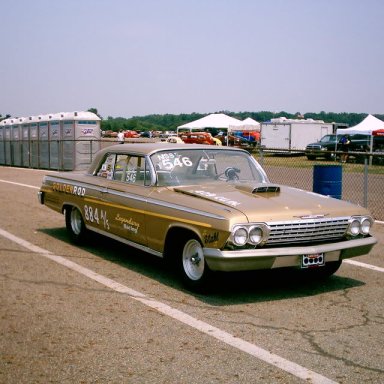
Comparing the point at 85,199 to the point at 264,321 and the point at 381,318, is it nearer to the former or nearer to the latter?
the point at 264,321

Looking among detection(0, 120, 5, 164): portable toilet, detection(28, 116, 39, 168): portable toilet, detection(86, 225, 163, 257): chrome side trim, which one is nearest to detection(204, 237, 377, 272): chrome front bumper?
detection(86, 225, 163, 257): chrome side trim

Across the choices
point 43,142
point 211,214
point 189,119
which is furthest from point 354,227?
point 189,119

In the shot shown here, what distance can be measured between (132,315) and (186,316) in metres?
0.47

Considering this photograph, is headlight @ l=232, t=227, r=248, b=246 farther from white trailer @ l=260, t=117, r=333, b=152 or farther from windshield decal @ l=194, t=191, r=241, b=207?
white trailer @ l=260, t=117, r=333, b=152

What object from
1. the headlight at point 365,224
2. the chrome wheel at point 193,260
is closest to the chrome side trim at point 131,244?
the chrome wheel at point 193,260

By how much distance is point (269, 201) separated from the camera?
18.6 ft

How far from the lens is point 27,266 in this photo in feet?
22.1

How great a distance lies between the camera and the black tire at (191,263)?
18.1ft

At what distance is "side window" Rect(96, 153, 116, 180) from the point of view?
7.37 metres

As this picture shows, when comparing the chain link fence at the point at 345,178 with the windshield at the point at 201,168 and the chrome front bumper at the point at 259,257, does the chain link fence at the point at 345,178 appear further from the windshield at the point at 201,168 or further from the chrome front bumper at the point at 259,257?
the chrome front bumper at the point at 259,257

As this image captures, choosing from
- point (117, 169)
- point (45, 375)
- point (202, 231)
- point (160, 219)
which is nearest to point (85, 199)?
point (117, 169)

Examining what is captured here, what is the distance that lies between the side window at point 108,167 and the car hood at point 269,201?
1.47 meters

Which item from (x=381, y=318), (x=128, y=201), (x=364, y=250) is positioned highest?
(x=128, y=201)

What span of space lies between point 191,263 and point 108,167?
2294 millimetres
